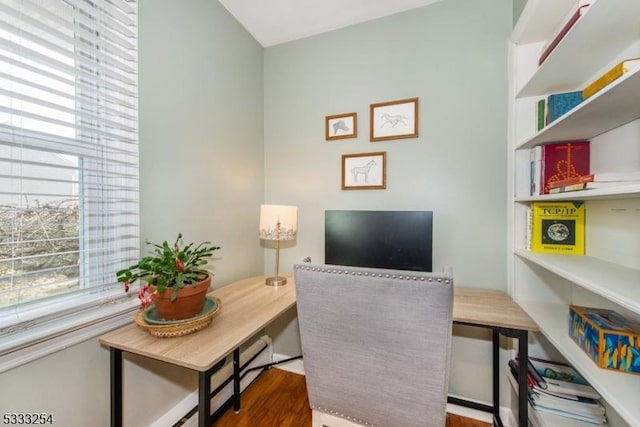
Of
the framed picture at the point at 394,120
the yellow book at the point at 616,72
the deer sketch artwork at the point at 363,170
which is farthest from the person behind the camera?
the deer sketch artwork at the point at 363,170

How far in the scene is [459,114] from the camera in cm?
167

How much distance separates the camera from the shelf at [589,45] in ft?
2.84

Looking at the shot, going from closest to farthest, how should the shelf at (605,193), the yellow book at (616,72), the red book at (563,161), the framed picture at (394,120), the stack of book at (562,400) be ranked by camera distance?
the shelf at (605,193), the yellow book at (616,72), the stack of book at (562,400), the red book at (563,161), the framed picture at (394,120)

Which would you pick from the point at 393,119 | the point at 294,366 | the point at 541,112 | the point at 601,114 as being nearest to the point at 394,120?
the point at 393,119

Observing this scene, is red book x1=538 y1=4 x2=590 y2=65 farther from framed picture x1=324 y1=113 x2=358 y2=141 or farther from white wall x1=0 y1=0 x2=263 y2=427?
white wall x1=0 y1=0 x2=263 y2=427

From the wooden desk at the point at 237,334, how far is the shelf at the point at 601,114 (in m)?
0.86

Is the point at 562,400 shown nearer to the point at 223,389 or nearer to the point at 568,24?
the point at 568,24

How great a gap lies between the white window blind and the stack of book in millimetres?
1951

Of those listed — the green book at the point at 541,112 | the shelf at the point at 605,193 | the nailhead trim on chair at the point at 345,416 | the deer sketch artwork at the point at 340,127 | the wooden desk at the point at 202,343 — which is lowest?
the nailhead trim on chair at the point at 345,416

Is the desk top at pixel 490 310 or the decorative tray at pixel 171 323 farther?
the desk top at pixel 490 310

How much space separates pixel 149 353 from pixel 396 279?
89 cm

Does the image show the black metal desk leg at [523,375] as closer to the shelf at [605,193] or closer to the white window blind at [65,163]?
the shelf at [605,193]

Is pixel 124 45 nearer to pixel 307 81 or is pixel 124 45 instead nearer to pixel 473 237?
pixel 307 81

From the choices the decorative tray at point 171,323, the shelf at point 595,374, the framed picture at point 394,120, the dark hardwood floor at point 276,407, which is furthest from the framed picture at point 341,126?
the dark hardwood floor at point 276,407
